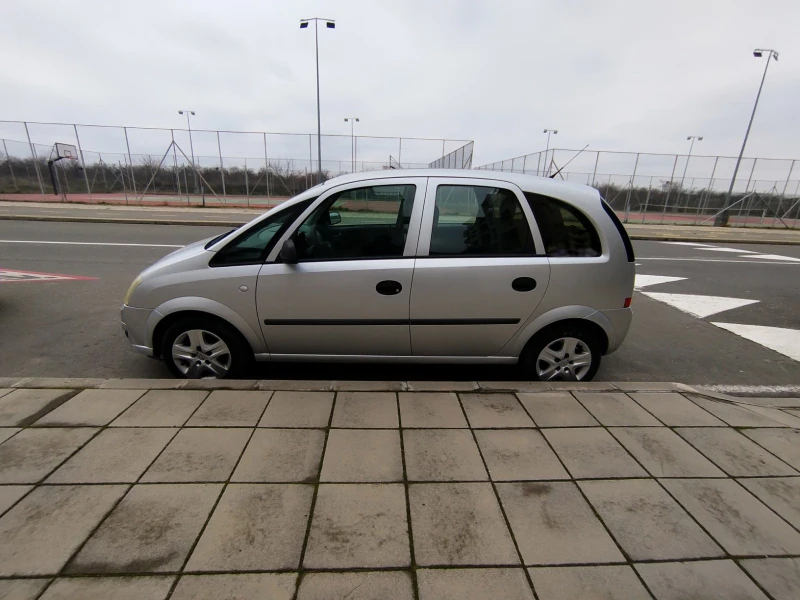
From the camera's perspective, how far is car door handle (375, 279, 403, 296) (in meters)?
3.12

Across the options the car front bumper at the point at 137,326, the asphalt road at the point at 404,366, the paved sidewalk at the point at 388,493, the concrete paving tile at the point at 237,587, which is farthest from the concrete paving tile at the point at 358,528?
Answer: the car front bumper at the point at 137,326

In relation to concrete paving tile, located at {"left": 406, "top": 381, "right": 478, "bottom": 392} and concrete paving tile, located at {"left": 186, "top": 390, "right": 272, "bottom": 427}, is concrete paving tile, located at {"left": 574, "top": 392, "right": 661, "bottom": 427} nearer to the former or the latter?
concrete paving tile, located at {"left": 406, "top": 381, "right": 478, "bottom": 392}

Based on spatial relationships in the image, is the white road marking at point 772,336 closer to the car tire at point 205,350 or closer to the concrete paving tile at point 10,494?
the car tire at point 205,350

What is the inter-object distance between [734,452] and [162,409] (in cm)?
368

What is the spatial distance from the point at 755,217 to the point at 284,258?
2893 centimetres

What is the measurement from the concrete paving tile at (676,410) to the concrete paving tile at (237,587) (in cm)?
258

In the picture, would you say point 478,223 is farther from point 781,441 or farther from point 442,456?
point 781,441

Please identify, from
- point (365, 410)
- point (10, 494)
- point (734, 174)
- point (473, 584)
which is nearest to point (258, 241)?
point (365, 410)

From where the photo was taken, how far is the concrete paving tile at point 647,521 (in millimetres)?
1849

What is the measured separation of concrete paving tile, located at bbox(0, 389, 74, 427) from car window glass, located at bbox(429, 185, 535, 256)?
2.85 metres

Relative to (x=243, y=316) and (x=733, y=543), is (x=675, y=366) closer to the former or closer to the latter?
(x=733, y=543)

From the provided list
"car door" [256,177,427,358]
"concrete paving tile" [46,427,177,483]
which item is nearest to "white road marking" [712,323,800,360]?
"car door" [256,177,427,358]

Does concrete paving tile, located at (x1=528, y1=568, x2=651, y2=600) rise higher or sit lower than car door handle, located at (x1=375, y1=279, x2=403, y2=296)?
lower

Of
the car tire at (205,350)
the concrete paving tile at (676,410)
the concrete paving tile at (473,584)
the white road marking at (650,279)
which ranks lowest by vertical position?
the white road marking at (650,279)
